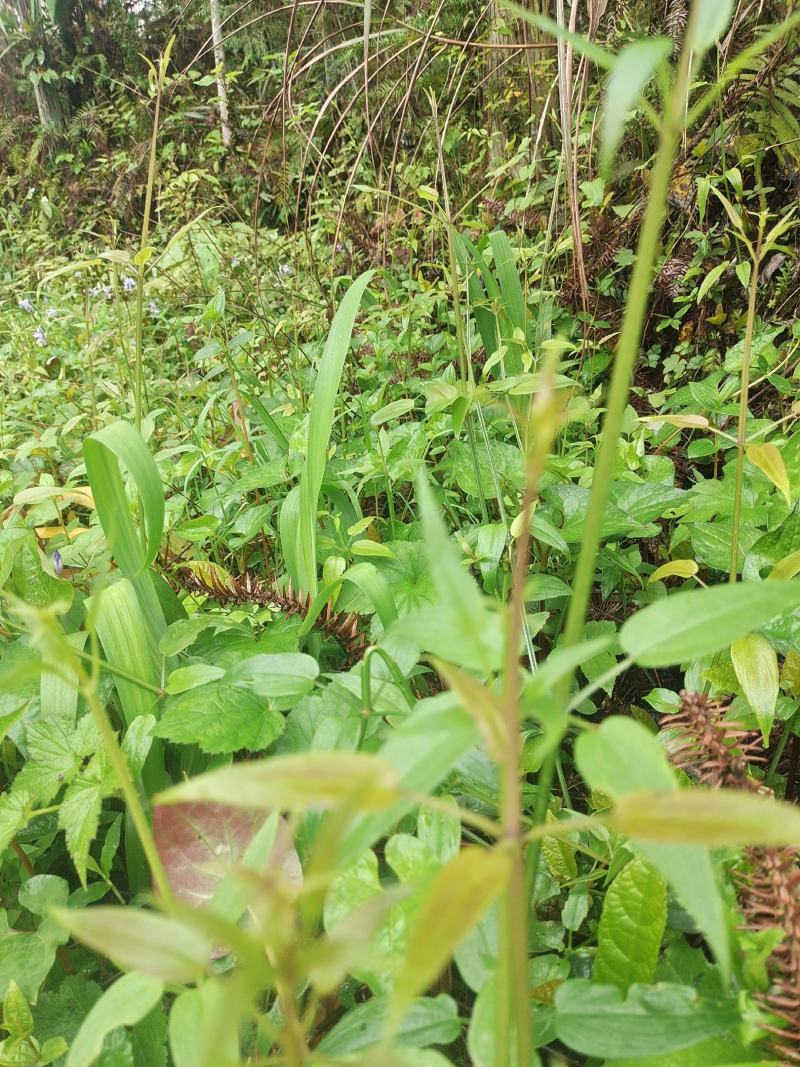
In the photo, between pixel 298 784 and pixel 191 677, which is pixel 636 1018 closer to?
pixel 298 784

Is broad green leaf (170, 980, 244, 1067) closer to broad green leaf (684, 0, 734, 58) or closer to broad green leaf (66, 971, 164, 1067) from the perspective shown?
broad green leaf (66, 971, 164, 1067)

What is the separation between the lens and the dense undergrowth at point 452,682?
19cm

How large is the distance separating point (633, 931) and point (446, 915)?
0.30m

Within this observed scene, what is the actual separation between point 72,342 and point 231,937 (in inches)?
102

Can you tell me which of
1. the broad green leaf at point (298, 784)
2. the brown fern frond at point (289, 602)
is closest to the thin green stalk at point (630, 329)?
the broad green leaf at point (298, 784)

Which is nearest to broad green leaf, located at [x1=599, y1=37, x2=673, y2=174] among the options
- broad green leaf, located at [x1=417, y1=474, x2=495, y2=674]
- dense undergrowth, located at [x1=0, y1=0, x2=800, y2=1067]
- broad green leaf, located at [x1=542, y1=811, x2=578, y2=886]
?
dense undergrowth, located at [x1=0, y1=0, x2=800, y2=1067]

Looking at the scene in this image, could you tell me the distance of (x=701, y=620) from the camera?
0.26 metres

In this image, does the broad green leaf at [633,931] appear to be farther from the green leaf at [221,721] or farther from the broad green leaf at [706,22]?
the broad green leaf at [706,22]

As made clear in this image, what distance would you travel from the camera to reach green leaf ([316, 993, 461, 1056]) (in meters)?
0.31

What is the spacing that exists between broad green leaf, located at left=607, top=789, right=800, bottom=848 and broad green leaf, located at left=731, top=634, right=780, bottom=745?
0.37m

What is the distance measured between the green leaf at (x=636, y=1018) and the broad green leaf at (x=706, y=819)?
0.64 ft

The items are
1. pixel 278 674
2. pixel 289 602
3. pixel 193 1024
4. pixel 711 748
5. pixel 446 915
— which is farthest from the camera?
pixel 289 602

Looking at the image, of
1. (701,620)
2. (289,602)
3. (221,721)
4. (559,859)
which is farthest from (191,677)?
(701,620)

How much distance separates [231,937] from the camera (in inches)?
6.0
